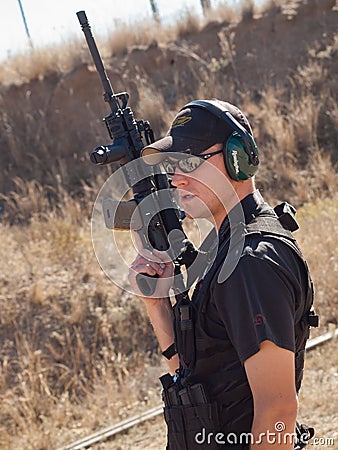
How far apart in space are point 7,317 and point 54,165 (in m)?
5.54

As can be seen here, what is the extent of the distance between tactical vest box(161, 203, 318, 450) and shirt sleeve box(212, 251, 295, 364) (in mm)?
137

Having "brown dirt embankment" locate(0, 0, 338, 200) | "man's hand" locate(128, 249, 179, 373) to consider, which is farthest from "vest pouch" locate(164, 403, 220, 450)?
"brown dirt embankment" locate(0, 0, 338, 200)

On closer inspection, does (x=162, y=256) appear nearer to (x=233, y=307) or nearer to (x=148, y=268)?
(x=148, y=268)

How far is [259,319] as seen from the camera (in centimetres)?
Result: 184

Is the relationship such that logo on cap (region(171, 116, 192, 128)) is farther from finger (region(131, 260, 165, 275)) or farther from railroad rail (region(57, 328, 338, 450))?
railroad rail (region(57, 328, 338, 450))

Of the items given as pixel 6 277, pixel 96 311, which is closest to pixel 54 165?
pixel 6 277

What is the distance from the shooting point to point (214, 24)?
14.4m

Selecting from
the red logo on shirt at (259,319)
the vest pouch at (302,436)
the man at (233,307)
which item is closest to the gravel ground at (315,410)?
the vest pouch at (302,436)

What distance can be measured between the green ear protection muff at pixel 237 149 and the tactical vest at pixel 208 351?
0.15 meters

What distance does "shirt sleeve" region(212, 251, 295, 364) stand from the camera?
1849 mm

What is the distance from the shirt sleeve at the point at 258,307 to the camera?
1.85m

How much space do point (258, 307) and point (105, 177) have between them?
9.46 m

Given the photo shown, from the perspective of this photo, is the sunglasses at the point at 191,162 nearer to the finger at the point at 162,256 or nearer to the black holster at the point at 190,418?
the finger at the point at 162,256

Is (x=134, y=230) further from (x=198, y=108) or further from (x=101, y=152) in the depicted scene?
(x=198, y=108)
